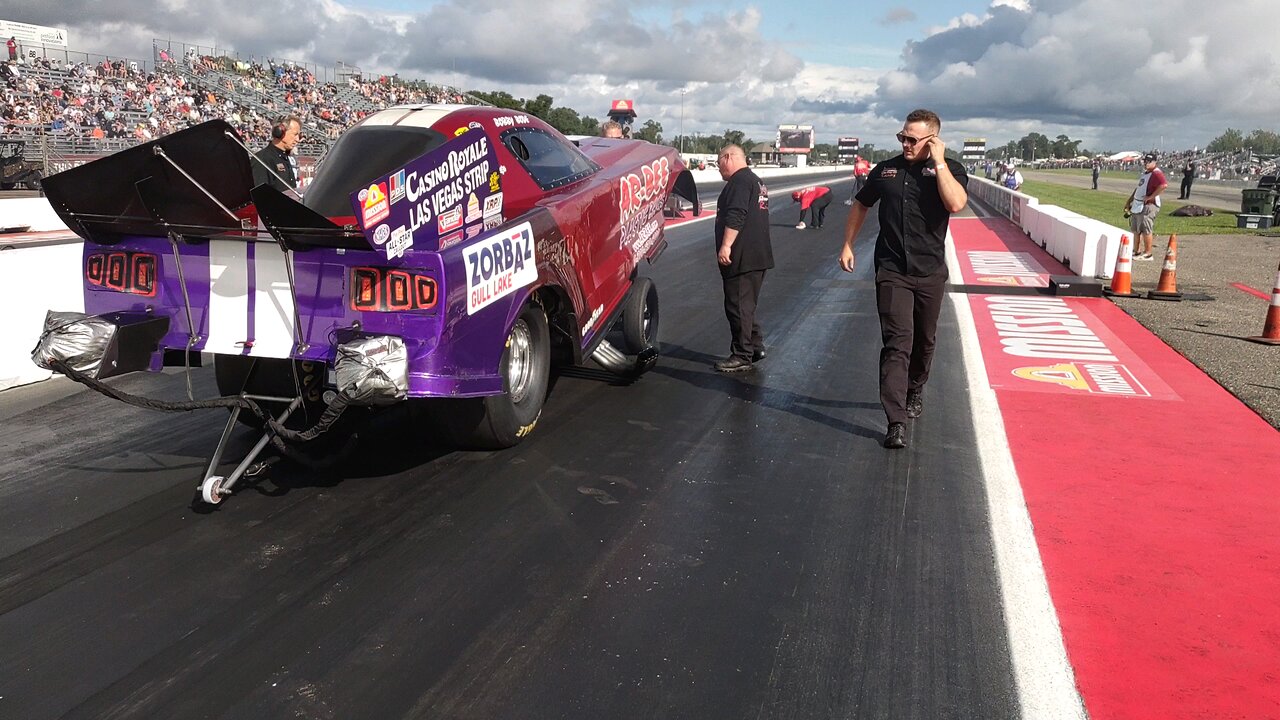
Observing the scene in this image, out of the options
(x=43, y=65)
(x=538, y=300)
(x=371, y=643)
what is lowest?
(x=371, y=643)

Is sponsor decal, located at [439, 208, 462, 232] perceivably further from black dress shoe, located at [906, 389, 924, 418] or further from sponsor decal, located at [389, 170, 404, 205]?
black dress shoe, located at [906, 389, 924, 418]

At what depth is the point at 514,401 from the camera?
5113mm

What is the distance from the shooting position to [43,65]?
31797mm

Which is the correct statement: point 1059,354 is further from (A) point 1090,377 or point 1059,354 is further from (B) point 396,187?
(B) point 396,187

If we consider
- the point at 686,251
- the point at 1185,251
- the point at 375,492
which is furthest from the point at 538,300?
the point at 1185,251

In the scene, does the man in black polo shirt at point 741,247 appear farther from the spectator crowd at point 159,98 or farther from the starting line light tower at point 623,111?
the starting line light tower at point 623,111

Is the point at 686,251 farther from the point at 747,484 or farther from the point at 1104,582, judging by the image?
the point at 1104,582

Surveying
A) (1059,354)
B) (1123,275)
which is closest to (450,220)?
(1059,354)

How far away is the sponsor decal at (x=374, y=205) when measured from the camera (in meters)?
3.67

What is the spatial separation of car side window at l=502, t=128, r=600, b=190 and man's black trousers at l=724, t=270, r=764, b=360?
65.6 inches

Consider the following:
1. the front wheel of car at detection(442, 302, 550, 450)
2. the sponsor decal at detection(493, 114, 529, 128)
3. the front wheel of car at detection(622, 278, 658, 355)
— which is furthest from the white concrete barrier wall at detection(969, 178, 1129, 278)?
the front wheel of car at detection(442, 302, 550, 450)

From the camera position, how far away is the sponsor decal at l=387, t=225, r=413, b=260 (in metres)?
3.85

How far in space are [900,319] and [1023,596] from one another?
7.29 feet

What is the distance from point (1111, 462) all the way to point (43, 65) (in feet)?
123
